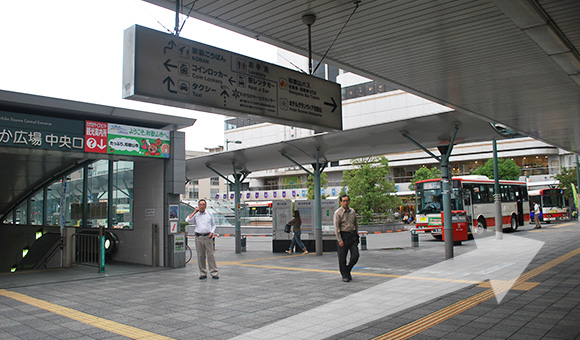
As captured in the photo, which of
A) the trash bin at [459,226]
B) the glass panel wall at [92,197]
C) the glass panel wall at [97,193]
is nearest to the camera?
the glass panel wall at [92,197]

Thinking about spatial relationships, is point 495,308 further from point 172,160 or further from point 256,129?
point 256,129

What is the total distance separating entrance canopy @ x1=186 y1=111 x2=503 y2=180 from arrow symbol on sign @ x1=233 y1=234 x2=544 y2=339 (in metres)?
3.53

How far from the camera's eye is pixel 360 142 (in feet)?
46.4

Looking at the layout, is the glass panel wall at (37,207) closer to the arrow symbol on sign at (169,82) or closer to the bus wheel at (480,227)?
the arrow symbol on sign at (169,82)

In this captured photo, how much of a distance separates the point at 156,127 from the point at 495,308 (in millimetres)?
10316

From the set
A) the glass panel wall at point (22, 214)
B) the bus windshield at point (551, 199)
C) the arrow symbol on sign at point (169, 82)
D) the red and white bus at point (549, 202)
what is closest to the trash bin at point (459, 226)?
the arrow symbol on sign at point (169, 82)

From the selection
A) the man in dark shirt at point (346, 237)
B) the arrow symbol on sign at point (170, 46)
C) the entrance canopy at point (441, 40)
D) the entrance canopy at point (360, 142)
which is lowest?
the man in dark shirt at point (346, 237)

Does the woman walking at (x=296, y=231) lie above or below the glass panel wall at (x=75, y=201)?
below

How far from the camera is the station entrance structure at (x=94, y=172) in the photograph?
35.0 feet

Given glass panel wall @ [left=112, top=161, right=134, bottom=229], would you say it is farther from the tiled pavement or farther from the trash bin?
the trash bin

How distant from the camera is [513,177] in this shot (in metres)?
48.4

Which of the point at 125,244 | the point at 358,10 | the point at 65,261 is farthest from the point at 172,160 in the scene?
the point at 358,10

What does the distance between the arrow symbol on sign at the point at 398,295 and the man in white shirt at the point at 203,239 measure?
3.82 metres
